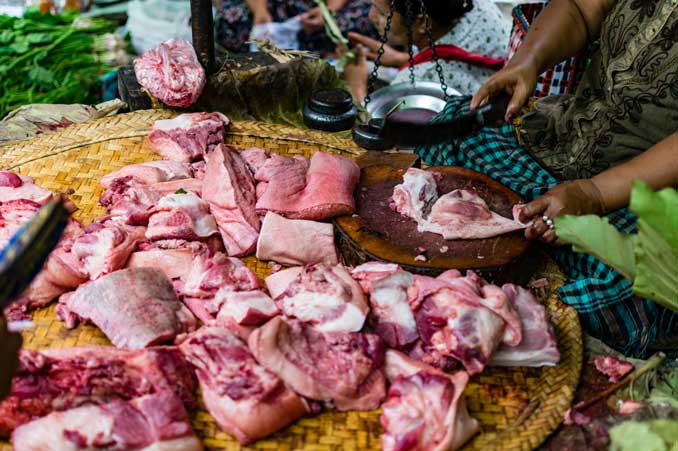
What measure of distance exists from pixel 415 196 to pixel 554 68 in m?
2.00

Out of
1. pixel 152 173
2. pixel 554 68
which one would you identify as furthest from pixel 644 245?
pixel 554 68

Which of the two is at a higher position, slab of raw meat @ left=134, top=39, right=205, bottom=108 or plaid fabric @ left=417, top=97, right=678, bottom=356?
slab of raw meat @ left=134, top=39, right=205, bottom=108

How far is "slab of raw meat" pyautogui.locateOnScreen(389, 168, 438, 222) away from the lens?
10.4 feet

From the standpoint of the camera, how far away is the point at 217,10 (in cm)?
795

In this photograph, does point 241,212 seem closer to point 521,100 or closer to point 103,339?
point 103,339

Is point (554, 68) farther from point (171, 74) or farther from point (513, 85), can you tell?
point (171, 74)

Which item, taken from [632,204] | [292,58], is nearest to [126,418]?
[632,204]

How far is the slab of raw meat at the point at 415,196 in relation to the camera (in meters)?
3.16

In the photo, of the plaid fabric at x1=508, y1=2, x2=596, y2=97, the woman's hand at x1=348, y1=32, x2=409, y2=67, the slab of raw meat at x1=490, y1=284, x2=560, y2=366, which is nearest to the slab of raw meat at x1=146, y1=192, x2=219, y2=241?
the slab of raw meat at x1=490, y1=284, x2=560, y2=366

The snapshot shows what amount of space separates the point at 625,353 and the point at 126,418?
2.04 m

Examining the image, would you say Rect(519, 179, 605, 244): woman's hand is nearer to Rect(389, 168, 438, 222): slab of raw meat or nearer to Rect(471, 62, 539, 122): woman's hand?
Rect(389, 168, 438, 222): slab of raw meat

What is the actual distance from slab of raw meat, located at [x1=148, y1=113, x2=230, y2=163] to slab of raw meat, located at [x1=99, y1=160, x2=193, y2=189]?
135mm

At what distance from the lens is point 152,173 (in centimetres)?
348

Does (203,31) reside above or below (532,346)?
above
